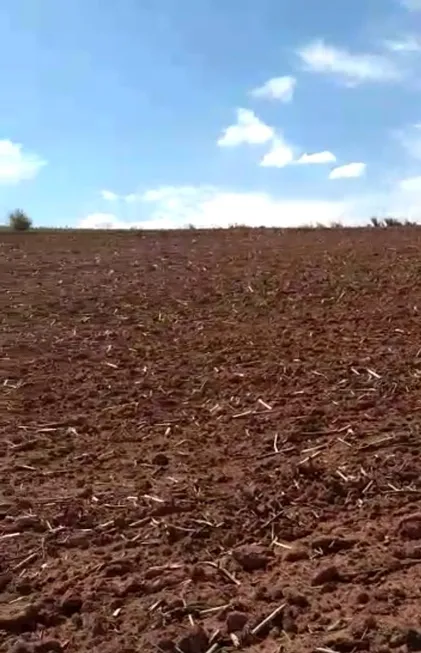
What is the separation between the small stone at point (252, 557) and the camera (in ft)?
11.2

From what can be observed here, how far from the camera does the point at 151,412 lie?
221 inches

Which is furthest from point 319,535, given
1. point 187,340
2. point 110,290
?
point 110,290

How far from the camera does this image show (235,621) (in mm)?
3004

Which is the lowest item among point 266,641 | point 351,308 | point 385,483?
point 266,641

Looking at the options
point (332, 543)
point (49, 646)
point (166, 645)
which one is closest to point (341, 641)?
point (166, 645)

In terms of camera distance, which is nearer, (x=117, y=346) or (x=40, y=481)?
(x=40, y=481)

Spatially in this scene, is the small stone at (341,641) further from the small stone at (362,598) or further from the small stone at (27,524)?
the small stone at (27,524)

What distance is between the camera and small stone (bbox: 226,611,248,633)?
2.98 metres

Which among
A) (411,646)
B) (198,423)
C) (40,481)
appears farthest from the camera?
(198,423)

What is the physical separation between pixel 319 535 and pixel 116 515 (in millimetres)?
943

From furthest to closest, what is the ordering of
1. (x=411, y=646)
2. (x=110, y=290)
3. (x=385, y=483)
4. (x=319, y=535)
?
(x=110, y=290) < (x=385, y=483) < (x=319, y=535) < (x=411, y=646)

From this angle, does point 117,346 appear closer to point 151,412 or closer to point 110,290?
point 151,412

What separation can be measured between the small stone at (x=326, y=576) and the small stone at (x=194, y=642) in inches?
18.7

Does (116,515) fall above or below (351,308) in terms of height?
below
